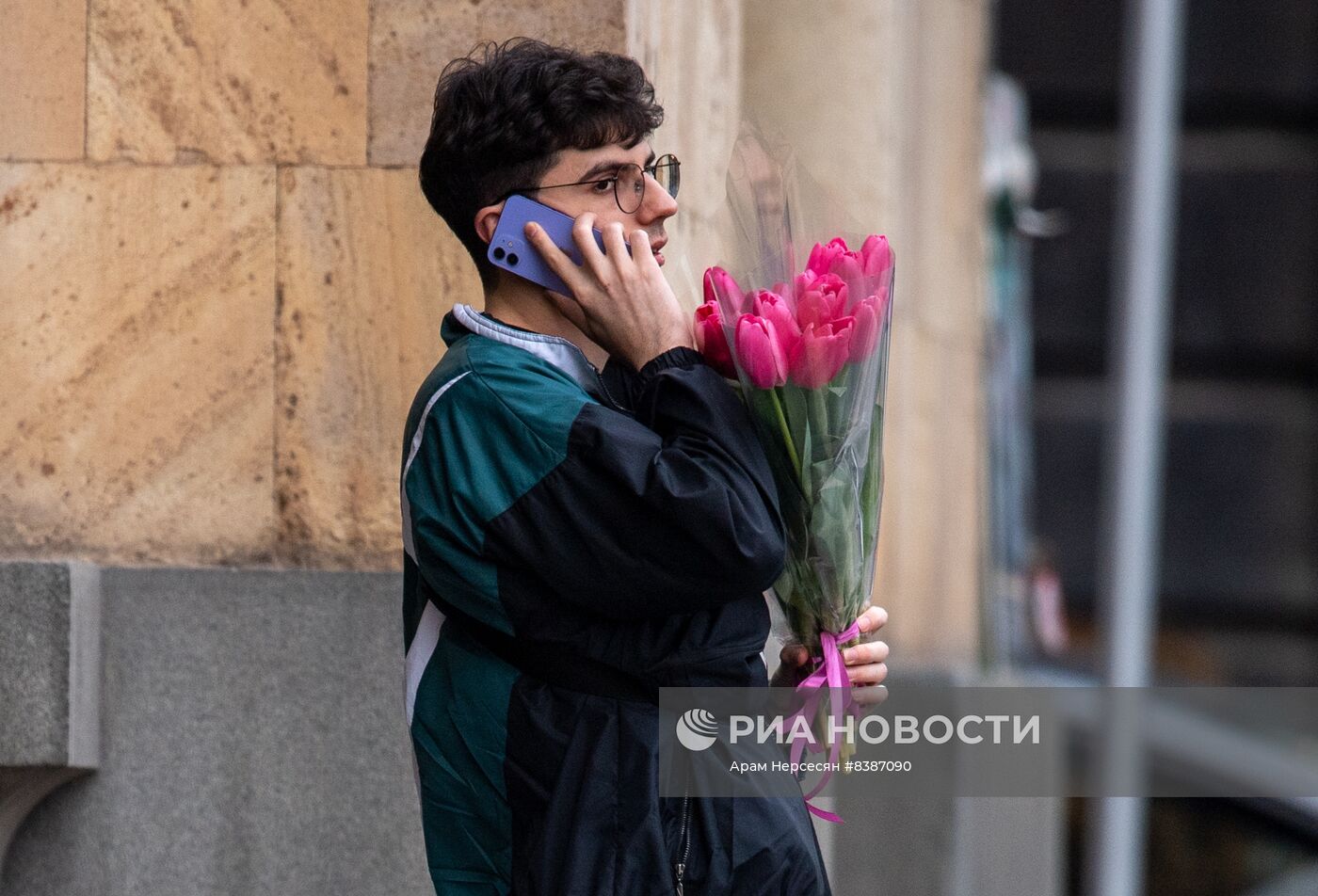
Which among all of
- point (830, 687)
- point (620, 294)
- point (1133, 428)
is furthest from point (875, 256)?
point (1133, 428)

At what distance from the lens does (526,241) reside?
2.26m

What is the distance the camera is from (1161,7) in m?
10.1

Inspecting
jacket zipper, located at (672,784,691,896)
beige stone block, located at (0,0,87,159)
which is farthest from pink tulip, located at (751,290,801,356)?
beige stone block, located at (0,0,87,159)

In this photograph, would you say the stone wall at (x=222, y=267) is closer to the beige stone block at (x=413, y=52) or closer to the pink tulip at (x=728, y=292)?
the beige stone block at (x=413, y=52)

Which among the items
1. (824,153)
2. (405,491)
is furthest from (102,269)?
(824,153)

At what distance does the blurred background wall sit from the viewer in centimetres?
359

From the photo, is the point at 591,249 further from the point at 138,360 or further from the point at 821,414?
the point at 138,360

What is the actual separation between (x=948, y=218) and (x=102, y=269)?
4.76 meters

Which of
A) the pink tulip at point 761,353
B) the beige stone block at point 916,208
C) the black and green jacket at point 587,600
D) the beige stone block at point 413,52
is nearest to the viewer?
the black and green jacket at point 587,600

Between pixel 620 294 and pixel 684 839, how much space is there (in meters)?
0.69

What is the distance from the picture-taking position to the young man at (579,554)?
79.6 inches

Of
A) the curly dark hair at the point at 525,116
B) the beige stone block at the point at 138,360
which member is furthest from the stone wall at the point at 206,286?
the curly dark hair at the point at 525,116

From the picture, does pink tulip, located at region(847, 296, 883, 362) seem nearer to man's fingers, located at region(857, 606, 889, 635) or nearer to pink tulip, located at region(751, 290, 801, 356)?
pink tulip, located at region(751, 290, 801, 356)

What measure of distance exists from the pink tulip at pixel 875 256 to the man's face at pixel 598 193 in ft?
0.87
